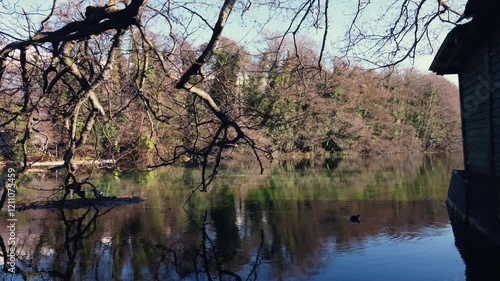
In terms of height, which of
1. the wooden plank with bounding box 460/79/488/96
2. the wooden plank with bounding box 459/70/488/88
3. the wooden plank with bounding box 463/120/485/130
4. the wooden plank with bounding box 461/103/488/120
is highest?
the wooden plank with bounding box 459/70/488/88

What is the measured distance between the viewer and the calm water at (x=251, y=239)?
19.7 feet

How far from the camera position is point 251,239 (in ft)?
25.9

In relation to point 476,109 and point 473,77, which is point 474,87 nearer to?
point 473,77

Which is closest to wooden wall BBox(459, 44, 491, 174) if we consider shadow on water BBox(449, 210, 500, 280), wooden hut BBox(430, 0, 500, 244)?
wooden hut BBox(430, 0, 500, 244)

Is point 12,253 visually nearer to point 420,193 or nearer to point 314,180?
point 420,193

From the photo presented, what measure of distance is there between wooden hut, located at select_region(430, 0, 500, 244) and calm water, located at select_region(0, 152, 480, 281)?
629mm

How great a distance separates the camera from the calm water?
6012 mm

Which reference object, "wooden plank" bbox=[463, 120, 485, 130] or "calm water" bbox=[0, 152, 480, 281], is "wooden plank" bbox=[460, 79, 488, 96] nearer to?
"wooden plank" bbox=[463, 120, 485, 130]

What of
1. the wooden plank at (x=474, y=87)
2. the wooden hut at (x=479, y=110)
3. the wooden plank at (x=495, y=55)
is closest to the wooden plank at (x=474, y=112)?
the wooden hut at (x=479, y=110)

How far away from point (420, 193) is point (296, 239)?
6596 mm

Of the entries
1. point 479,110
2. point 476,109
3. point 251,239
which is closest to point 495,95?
point 479,110

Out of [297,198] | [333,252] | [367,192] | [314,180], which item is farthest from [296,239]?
→ [314,180]

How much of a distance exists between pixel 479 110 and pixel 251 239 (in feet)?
15.6

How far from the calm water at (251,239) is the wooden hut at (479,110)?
629 millimetres
